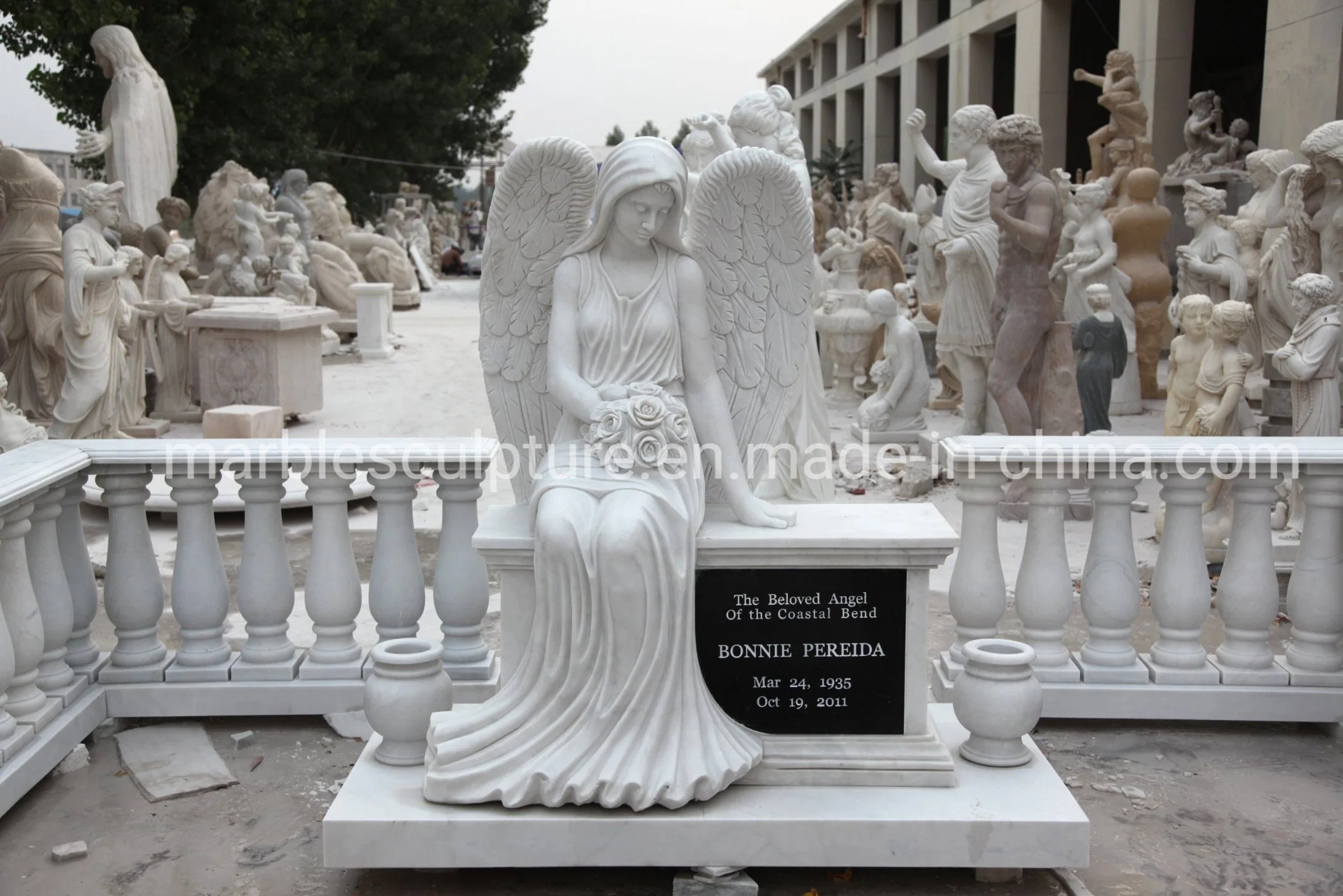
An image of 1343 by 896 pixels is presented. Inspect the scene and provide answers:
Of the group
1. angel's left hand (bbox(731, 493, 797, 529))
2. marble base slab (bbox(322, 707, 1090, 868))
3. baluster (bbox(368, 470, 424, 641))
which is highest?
angel's left hand (bbox(731, 493, 797, 529))

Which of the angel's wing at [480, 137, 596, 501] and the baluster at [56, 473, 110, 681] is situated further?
the baluster at [56, 473, 110, 681]

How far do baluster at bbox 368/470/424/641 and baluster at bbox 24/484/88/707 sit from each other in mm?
935

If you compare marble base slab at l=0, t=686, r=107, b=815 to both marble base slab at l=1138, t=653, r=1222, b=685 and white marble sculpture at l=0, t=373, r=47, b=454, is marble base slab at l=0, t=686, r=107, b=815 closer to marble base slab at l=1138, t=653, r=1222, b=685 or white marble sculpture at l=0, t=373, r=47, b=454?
marble base slab at l=1138, t=653, r=1222, b=685

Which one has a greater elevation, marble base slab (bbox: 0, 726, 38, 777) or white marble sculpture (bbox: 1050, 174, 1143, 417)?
white marble sculpture (bbox: 1050, 174, 1143, 417)

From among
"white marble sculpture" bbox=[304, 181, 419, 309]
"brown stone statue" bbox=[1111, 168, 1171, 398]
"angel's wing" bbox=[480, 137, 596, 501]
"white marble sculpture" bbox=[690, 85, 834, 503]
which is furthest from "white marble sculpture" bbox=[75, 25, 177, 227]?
"angel's wing" bbox=[480, 137, 596, 501]

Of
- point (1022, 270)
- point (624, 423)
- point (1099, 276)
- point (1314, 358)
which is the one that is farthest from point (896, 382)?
point (624, 423)

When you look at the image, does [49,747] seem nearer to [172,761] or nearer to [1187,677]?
[172,761]

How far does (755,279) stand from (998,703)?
136 cm

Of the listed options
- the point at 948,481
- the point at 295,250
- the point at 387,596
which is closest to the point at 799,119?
the point at 295,250

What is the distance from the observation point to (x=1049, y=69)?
2153cm

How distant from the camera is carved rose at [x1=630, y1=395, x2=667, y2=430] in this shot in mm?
3336

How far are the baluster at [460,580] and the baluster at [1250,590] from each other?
7.92ft

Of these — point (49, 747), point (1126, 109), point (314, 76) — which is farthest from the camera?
point (314, 76)

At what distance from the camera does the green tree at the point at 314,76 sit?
61.2ft
